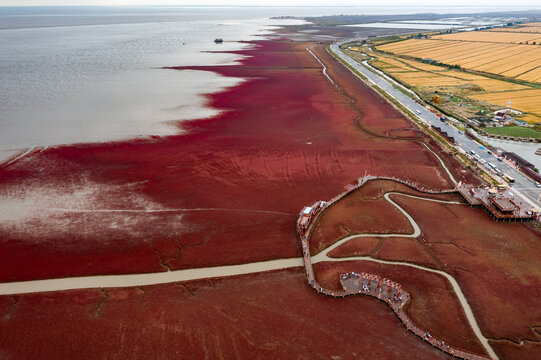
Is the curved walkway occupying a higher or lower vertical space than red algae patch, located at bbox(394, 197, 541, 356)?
lower

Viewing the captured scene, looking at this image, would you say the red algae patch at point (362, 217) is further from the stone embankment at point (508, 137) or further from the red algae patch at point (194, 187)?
the stone embankment at point (508, 137)

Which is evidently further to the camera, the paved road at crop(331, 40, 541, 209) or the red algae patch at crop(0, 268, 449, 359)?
the paved road at crop(331, 40, 541, 209)

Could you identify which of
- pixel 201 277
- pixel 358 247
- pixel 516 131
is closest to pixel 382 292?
pixel 358 247

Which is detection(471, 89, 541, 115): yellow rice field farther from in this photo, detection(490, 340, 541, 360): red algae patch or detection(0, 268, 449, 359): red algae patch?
detection(0, 268, 449, 359): red algae patch

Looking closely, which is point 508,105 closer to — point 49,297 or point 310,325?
point 310,325

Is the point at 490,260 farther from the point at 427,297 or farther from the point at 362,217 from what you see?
the point at 362,217

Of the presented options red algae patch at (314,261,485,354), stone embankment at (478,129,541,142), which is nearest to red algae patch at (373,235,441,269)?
red algae patch at (314,261,485,354)
